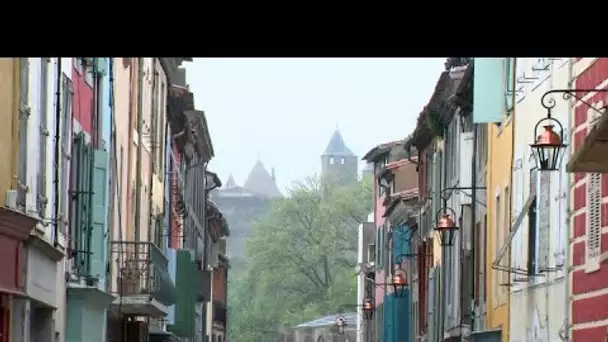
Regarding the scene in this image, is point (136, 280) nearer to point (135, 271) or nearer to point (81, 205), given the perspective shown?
point (135, 271)

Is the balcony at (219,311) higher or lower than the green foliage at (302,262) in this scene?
lower

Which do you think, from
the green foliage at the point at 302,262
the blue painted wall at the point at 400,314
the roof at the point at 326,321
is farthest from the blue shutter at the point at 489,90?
the roof at the point at 326,321

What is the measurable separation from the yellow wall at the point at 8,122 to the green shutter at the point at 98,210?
26.3 ft

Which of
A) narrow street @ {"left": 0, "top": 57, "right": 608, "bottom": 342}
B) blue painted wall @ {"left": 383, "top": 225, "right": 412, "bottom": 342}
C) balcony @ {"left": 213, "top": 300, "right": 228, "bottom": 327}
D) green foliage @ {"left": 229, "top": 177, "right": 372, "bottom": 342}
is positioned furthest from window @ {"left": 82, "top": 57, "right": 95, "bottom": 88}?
green foliage @ {"left": 229, "top": 177, "right": 372, "bottom": 342}

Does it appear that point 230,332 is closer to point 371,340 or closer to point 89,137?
point 371,340

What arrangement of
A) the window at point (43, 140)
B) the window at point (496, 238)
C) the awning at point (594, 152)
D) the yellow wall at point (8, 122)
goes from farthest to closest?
the window at point (496, 238) < the window at point (43, 140) < the yellow wall at point (8, 122) < the awning at point (594, 152)

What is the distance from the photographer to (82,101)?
3106cm

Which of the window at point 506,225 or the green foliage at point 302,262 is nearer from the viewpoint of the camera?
the window at point 506,225

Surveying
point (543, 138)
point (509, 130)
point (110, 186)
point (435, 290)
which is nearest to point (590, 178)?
point (543, 138)

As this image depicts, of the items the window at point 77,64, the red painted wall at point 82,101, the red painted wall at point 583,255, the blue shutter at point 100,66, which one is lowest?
the red painted wall at point 583,255

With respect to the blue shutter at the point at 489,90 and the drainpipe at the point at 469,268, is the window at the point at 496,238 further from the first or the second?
the drainpipe at the point at 469,268

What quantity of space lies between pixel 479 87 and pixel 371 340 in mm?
47118

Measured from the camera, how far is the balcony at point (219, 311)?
267 ft
